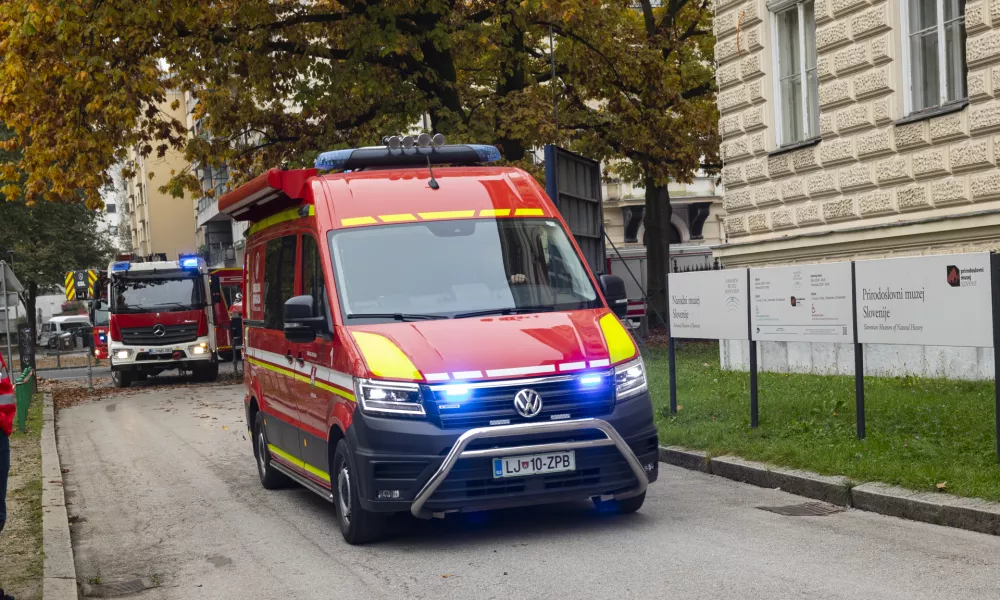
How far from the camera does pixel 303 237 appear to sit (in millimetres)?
9109

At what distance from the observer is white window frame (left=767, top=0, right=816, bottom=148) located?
52.6 ft

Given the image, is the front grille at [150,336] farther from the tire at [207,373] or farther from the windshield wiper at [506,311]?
the windshield wiper at [506,311]

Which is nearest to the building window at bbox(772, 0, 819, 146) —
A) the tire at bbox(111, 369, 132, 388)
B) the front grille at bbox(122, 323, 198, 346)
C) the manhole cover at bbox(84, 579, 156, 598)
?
the manhole cover at bbox(84, 579, 156, 598)

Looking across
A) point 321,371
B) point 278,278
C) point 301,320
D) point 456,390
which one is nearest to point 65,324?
point 278,278

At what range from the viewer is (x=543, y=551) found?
292 inches

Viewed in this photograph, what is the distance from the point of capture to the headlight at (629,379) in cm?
782

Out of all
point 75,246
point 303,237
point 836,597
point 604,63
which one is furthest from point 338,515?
point 75,246

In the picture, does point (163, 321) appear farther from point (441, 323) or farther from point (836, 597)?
point (836, 597)

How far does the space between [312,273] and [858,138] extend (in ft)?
27.3

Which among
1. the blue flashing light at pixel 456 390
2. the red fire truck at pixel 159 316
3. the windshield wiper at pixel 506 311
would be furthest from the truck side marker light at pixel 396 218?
the red fire truck at pixel 159 316

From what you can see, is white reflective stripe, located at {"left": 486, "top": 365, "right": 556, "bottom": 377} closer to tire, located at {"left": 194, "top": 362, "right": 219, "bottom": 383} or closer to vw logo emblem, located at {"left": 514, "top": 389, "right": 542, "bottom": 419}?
vw logo emblem, located at {"left": 514, "top": 389, "right": 542, "bottom": 419}

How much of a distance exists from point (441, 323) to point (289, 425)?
2.25 metres

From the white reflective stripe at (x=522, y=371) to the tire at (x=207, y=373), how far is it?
2179 cm

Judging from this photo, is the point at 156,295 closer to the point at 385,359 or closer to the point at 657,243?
the point at 657,243
